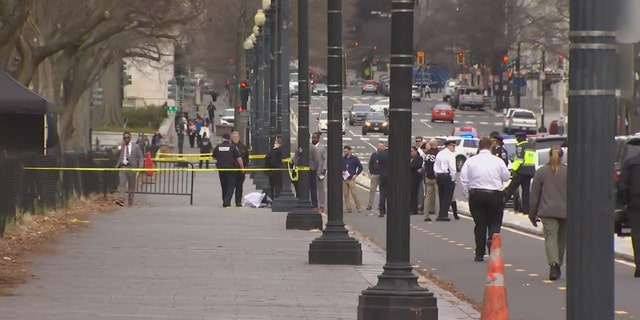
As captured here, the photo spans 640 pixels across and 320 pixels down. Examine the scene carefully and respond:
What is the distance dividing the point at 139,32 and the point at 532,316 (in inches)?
1246

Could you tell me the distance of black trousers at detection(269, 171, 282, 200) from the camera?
3427 cm

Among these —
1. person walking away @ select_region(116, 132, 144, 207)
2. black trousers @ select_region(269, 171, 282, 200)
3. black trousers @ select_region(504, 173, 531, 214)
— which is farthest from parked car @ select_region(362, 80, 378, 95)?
black trousers @ select_region(504, 173, 531, 214)

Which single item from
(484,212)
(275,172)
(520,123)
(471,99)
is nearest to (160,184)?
(275,172)

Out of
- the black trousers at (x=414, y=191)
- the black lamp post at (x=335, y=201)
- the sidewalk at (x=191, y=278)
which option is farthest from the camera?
the black trousers at (x=414, y=191)

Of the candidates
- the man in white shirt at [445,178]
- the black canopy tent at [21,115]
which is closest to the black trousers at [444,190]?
the man in white shirt at [445,178]

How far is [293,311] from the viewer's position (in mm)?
13320

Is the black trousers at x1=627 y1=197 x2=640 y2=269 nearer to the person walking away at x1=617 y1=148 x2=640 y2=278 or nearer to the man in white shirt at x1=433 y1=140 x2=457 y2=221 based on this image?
the person walking away at x1=617 y1=148 x2=640 y2=278

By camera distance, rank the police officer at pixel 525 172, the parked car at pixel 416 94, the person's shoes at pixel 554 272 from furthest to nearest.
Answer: the parked car at pixel 416 94
the police officer at pixel 525 172
the person's shoes at pixel 554 272

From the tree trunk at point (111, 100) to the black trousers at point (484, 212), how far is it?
6293cm

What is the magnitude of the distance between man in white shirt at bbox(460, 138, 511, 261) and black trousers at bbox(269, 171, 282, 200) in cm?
1455

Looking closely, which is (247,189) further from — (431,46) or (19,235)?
(431,46)

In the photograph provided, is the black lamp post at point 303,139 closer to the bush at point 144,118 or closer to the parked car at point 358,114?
the bush at point 144,118

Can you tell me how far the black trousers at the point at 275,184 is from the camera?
3427 cm

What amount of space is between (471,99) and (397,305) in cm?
9689
